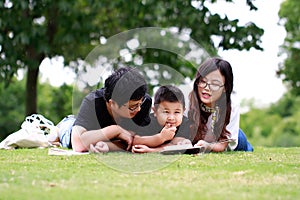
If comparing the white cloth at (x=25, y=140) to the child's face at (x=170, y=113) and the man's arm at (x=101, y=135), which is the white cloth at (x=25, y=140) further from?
the child's face at (x=170, y=113)

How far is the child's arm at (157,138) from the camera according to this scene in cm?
552

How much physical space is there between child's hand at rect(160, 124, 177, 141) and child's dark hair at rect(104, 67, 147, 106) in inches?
16.7

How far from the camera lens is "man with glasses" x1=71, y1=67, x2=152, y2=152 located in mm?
5270

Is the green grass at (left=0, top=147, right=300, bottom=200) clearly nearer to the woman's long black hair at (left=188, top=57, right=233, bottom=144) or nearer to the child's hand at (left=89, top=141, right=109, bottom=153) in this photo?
the child's hand at (left=89, top=141, right=109, bottom=153)

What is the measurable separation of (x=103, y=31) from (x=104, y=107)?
369 inches

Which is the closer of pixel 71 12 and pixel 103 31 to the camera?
pixel 71 12

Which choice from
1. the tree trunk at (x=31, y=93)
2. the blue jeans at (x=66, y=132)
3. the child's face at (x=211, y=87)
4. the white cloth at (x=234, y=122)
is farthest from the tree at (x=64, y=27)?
the child's face at (x=211, y=87)

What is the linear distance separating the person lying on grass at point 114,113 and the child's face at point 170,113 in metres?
0.17

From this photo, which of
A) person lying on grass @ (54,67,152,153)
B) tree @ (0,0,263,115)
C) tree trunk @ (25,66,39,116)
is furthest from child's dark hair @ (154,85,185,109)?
tree trunk @ (25,66,39,116)

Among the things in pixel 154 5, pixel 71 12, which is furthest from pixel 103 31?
pixel 154 5

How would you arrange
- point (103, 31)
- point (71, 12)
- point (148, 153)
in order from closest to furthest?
1. point (148, 153)
2. point (71, 12)
3. point (103, 31)

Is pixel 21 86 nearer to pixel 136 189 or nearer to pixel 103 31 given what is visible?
pixel 103 31

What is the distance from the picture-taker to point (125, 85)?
5246 millimetres

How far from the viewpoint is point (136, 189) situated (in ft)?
11.8
